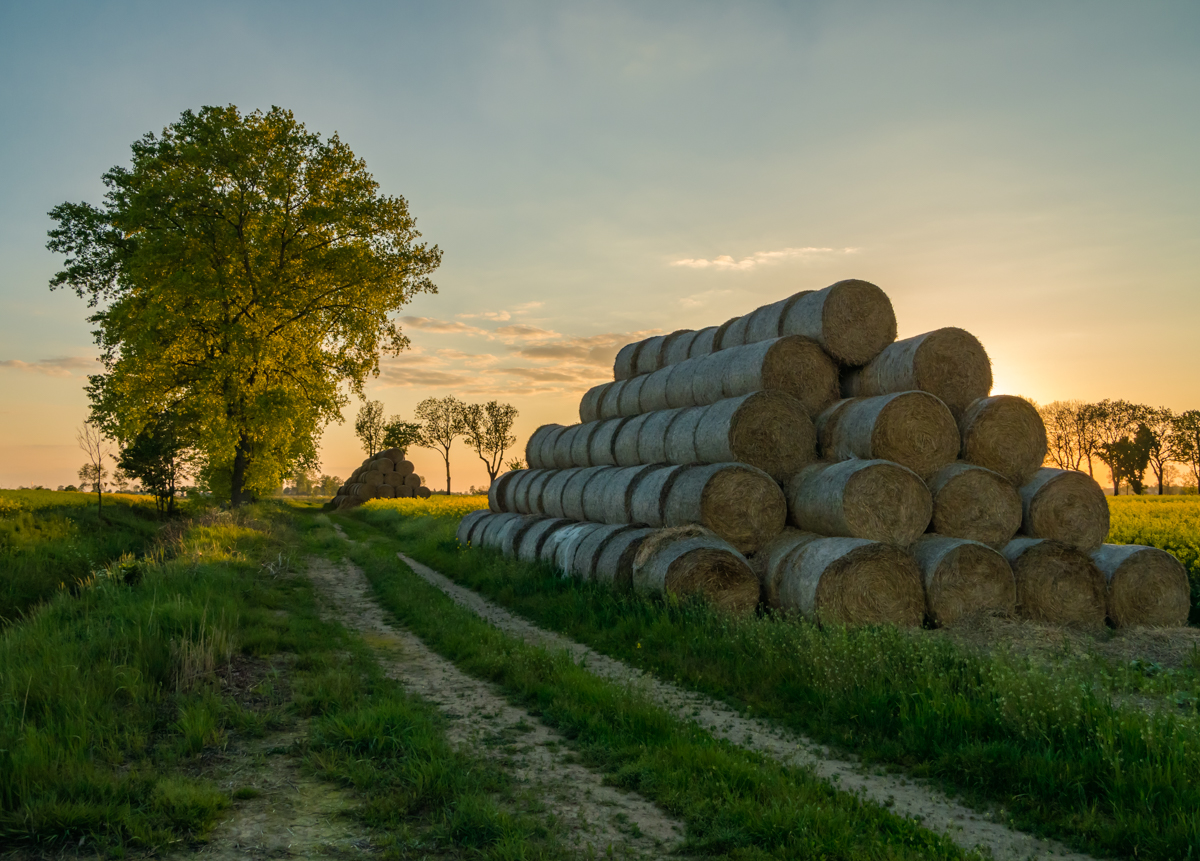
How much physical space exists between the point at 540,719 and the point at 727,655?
251 centimetres

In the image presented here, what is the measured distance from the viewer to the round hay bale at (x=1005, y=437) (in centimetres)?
1277

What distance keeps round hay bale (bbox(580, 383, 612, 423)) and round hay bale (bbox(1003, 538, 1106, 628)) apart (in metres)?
11.3

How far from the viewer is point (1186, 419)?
64.6 metres

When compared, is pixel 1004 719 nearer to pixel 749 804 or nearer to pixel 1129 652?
pixel 749 804

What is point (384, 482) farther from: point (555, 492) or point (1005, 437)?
point (1005, 437)

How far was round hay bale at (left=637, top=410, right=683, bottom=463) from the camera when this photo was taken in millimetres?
15547

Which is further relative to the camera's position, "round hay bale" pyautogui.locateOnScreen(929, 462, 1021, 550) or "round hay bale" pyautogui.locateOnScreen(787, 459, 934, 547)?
"round hay bale" pyautogui.locateOnScreen(929, 462, 1021, 550)

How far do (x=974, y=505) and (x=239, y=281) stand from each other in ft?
77.8

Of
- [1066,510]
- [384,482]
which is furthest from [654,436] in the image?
[384,482]

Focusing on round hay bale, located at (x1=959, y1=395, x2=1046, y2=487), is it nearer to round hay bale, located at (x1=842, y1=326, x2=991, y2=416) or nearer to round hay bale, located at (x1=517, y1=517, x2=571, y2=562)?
round hay bale, located at (x1=842, y1=326, x2=991, y2=416)

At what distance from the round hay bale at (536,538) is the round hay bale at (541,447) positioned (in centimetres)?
382

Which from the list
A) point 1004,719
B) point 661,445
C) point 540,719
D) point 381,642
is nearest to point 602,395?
point 661,445

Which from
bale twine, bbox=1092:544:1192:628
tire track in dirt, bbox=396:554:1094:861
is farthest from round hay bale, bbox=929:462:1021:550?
tire track in dirt, bbox=396:554:1094:861

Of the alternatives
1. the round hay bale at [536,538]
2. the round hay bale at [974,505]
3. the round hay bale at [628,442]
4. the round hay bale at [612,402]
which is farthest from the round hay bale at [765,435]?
the round hay bale at [612,402]
